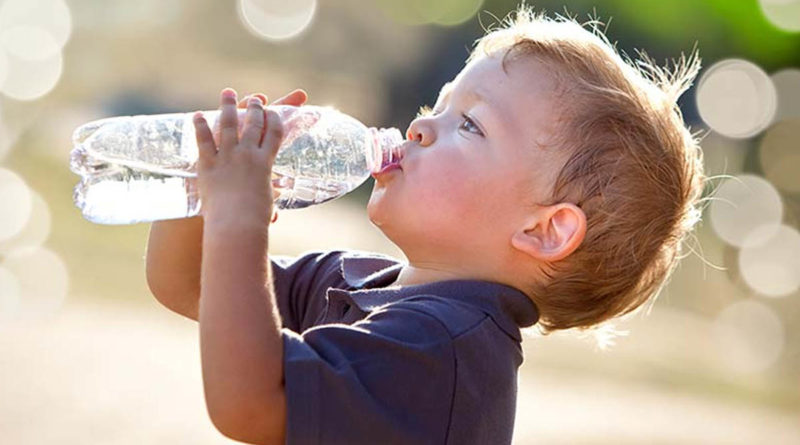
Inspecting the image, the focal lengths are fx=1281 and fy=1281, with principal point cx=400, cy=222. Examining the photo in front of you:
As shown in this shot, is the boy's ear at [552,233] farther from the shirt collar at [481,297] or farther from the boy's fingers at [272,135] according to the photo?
the boy's fingers at [272,135]

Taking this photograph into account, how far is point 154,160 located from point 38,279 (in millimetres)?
4348

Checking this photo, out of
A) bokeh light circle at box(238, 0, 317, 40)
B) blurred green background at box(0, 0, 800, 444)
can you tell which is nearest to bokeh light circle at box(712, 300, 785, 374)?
blurred green background at box(0, 0, 800, 444)

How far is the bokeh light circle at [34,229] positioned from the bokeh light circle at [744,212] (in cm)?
465

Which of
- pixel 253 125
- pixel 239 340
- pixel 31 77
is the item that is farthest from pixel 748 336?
pixel 239 340

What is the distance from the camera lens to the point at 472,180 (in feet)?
7.52

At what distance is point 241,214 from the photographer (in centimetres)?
194

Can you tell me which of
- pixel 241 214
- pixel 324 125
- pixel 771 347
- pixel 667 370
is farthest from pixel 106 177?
pixel 771 347

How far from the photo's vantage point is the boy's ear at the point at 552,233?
90.0 inches

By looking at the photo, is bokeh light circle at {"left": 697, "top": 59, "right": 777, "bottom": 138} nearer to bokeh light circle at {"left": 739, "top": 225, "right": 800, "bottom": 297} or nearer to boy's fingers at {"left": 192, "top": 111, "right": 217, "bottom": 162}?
bokeh light circle at {"left": 739, "top": 225, "right": 800, "bottom": 297}

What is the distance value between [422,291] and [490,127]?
351 millimetres

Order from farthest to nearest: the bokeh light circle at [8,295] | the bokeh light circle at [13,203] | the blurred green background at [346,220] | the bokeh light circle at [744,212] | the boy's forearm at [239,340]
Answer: the bokeh light circle at [744,212], the bokeh light circle at [13,203], the bokeh light circle at [8,295], the blurred green background at [346,220], the boy's forearm at [239,340]

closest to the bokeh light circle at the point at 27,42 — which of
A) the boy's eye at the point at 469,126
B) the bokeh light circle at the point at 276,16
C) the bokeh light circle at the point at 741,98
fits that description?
the bokeh light circle at the point at 276,16

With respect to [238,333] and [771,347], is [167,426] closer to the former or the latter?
[238,333]

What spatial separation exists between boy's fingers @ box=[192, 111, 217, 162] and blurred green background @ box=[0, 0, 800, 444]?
8.38 feet
